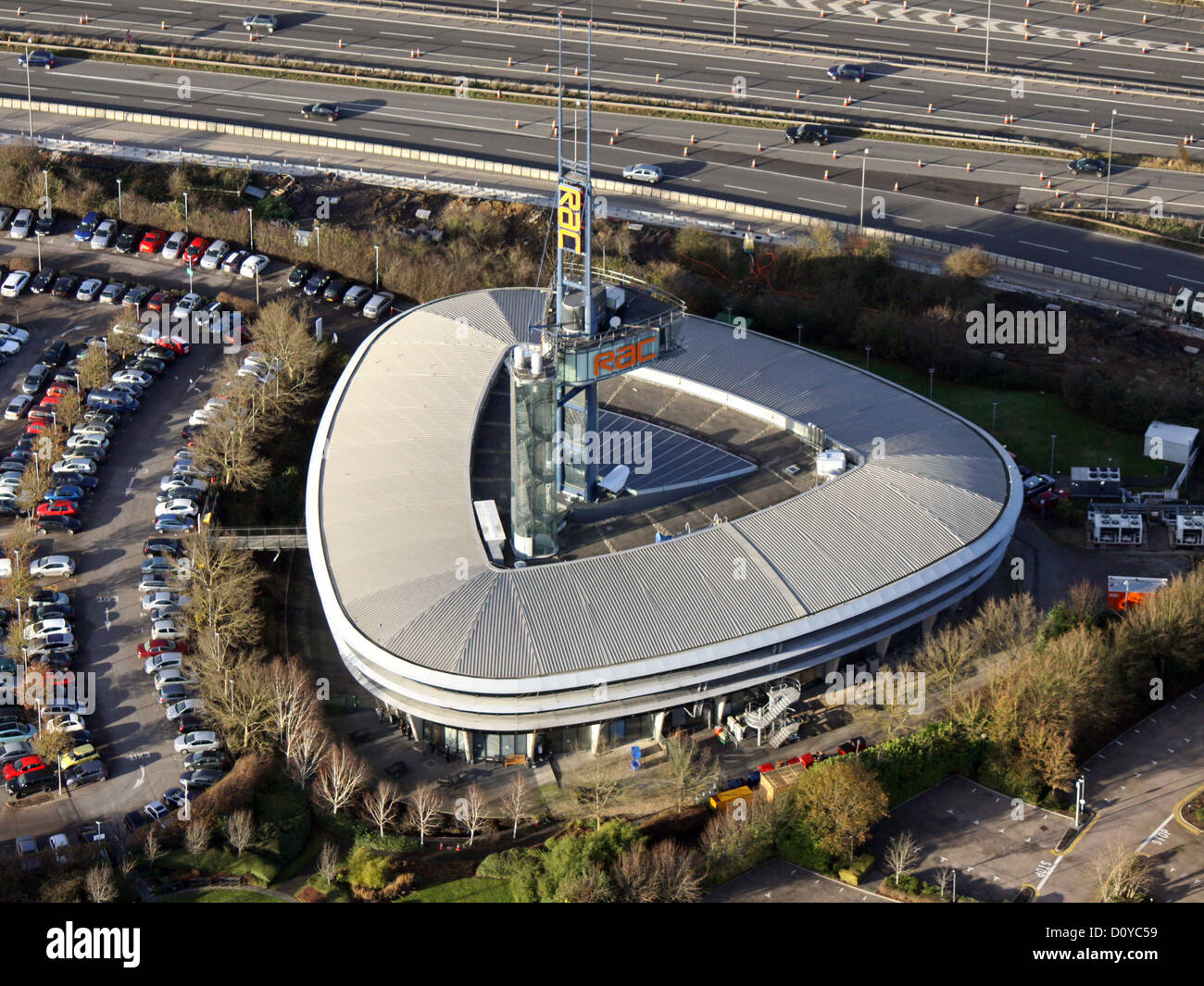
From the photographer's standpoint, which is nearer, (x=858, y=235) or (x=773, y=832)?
(x=773, y=832)

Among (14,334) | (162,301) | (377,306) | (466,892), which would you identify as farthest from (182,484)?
(466,892)

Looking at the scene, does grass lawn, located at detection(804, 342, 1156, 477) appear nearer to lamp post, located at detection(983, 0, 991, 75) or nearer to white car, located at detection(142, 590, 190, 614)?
lamp post, located at detection(983, 0, 991, 75)

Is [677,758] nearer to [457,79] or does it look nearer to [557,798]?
[557,798]

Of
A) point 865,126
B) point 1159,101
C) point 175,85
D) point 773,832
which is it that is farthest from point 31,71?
point 773,832

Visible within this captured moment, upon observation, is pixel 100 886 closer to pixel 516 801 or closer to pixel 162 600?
pixel 516 801

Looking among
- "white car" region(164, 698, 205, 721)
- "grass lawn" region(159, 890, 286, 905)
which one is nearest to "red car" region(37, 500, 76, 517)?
"white car" region(164, 698, 205, 721)

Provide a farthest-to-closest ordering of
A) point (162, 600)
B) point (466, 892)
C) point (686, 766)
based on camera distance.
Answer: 1. point (162, 600)
2. point (686, 766)
3. point (466, 892)
